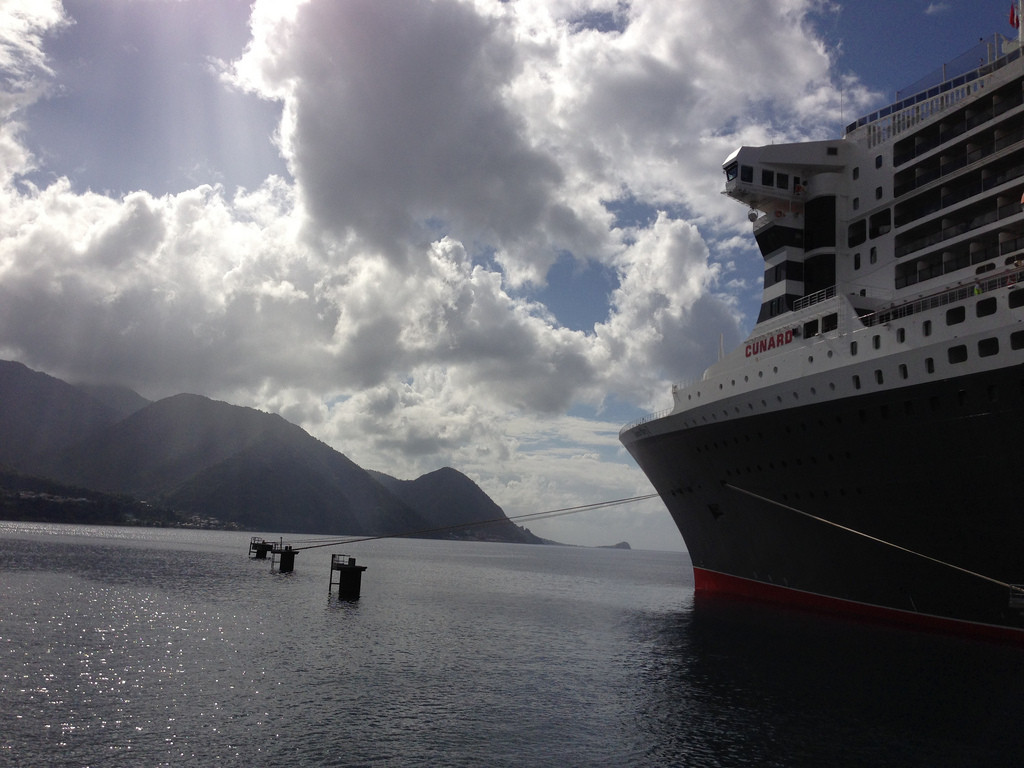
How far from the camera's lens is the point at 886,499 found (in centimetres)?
2739

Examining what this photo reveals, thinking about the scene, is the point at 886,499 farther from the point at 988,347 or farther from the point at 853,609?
the point at 988,347

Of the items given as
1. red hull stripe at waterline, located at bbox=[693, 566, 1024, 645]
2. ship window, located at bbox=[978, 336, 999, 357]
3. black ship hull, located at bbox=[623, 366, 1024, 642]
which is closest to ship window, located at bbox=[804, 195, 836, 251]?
black ship hull, located at bbox=[623, 366, 1024, 642]

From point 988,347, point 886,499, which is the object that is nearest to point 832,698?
point 886,499

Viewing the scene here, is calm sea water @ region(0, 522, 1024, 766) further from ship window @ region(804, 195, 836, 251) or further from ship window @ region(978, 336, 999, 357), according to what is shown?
ship window @ region(804, 195, 836, 251)

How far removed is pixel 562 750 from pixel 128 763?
32.5 feet

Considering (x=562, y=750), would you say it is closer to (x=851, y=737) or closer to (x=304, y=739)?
(x=304, y=739)

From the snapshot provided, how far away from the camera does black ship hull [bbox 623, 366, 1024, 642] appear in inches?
947

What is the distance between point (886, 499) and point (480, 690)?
682 inches

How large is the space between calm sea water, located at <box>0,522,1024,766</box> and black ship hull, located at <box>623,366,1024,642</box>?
167 centimetres

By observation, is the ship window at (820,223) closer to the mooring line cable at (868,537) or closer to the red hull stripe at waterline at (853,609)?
the mooring line cable at (868,537)

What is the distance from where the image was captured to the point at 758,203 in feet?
132

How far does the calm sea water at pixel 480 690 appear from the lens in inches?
668

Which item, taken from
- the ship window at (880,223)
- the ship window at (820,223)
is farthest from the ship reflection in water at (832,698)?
the ship window at (820,223)

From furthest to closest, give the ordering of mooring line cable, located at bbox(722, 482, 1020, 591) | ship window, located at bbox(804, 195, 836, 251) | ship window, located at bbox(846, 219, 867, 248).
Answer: ship window, located at bbox(804, 195, 836, 251) → ship window, located at bbox(846, 219, 867, 248) → mooring line cable, located at bbox(722, 482, 1020, 591)
